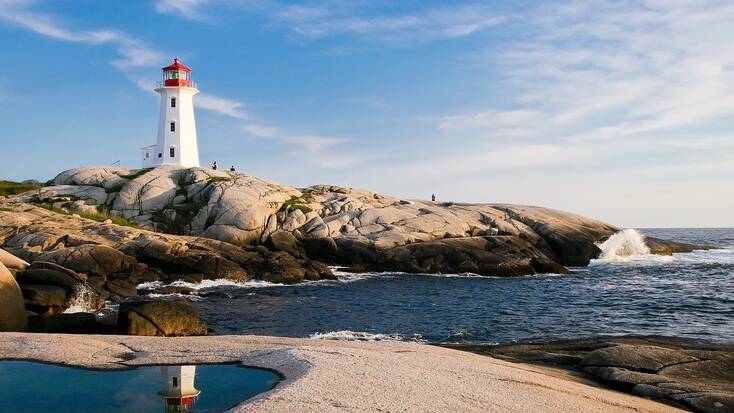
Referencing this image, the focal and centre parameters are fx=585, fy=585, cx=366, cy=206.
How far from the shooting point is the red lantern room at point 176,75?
6812cm

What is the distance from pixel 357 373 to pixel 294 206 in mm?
44159

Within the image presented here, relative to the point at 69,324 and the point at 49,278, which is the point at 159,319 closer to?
the point at 69,324

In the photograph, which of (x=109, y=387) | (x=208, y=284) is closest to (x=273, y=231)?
(x=208, y=284)

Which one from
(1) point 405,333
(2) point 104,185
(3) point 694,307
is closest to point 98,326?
(1) point 405,333

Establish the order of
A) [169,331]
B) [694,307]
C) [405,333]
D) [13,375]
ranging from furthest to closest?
[694,307] < [405,333] < [169,331] < [13,375]

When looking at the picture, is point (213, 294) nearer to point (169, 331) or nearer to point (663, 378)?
point (169, 331)

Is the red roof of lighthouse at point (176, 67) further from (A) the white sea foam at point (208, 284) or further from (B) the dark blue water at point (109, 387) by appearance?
(B) the dark blue water at point (109, 387)

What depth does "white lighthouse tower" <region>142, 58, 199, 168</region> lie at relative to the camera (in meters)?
67.8

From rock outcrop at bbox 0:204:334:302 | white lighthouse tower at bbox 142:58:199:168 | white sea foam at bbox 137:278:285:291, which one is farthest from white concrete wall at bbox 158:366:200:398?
white lighthouse tower at bbox 142:58:199:168

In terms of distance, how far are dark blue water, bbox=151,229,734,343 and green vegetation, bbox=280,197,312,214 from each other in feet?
36.9

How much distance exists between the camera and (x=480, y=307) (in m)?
32.1

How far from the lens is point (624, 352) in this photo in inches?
609

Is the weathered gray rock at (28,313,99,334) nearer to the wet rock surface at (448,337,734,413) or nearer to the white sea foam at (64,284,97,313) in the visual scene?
the white sea foam at (64,284,97,313)

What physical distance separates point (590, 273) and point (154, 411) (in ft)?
158
